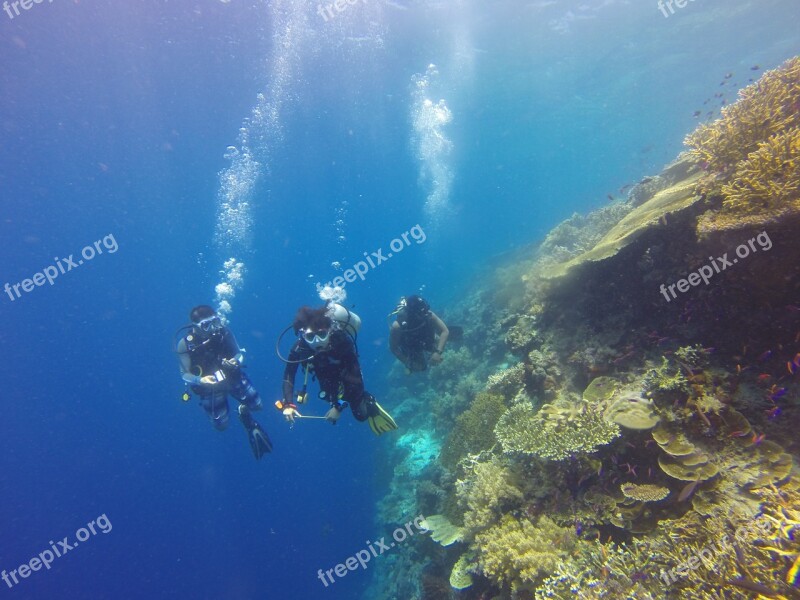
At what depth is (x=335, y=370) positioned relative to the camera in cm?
682

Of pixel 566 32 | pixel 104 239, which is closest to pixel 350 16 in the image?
pixel 566 32

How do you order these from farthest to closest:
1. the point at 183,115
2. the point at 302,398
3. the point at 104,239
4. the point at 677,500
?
the point at 104,239, the point at 183,115, the point at 302,398, the point at 677,500

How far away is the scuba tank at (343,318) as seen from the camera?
662 cm

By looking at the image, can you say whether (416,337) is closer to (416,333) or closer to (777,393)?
(416,333)

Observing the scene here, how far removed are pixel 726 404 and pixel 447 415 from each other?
30.7ft

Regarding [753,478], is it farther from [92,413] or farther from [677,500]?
[92,413]

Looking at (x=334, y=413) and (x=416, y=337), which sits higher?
(x=416, y=337)

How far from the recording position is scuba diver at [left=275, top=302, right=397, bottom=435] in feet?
20.7

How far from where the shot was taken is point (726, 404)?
13.1 ft

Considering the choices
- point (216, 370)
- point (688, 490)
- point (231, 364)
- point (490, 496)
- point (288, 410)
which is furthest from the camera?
point (216, 370)

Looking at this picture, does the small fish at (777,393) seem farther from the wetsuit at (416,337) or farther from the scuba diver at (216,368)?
the scuba diver at (216,368)

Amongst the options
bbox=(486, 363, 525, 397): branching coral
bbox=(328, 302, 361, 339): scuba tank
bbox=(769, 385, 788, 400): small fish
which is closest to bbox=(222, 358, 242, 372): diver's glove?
bbox=(328, 302, 361, 339): scuba tank

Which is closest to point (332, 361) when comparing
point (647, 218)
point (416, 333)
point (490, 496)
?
point (416, 333)

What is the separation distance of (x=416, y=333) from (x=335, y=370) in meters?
2.69
